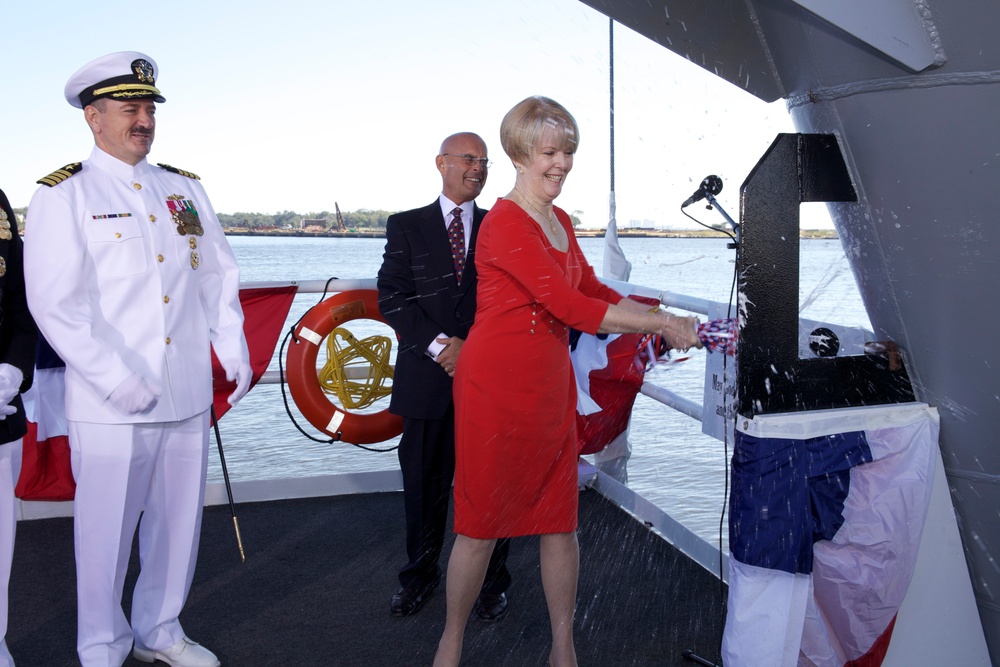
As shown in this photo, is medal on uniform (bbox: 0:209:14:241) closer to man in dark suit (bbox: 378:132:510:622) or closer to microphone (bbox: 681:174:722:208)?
man in dark suit (bbox: 378:132:510:622)

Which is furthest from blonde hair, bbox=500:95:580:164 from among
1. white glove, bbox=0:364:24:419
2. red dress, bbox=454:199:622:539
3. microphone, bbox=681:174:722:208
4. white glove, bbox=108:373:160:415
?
white glove, bbox=0:364:24:419

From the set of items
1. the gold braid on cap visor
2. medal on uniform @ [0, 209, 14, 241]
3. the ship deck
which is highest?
the gold braid on cap visor

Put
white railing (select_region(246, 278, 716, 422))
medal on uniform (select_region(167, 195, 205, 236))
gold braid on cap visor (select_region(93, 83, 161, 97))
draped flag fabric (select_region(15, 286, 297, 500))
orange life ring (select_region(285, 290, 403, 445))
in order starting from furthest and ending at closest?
1. orange life ring (select_region(285, 290, 403, 445))
2. draped flag fabric (select_region(15, 286, 297, 500))
3. white railing (select_region(246, 278, 716, 422))
4. medal on uniform (select_region(167, 195, 205, 236))
5. gold braid on cap visor (select_region(93, 83, 161, 97))

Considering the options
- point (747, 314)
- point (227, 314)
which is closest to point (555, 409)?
point (747, 314)

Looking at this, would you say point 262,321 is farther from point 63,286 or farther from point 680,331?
point 680,331

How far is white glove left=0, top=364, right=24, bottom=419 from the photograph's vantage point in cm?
199

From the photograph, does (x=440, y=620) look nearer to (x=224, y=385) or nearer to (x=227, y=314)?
(x=227, y=314)

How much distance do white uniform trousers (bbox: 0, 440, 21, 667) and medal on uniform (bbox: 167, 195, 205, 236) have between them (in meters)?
0.64

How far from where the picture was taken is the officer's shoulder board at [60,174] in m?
2.01

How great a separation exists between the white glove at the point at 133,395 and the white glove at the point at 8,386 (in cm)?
21

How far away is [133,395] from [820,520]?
1.57 m

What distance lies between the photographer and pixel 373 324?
1639cm

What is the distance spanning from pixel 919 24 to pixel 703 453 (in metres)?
5.73

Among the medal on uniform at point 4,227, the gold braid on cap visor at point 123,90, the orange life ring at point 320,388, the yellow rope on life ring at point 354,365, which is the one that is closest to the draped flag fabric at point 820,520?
the gold braid on cap visor at point 123,90
